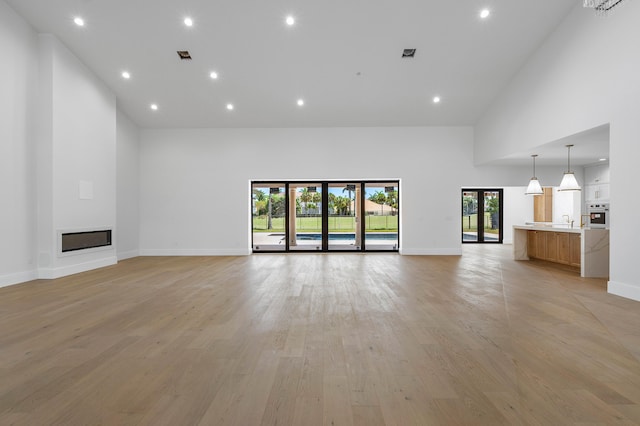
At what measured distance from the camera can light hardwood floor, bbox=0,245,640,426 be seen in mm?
1792

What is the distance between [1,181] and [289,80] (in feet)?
16.9

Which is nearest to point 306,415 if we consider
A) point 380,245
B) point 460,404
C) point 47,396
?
point 460,404

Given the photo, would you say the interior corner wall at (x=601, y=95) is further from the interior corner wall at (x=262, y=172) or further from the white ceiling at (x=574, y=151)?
the interior corner wall at (x=262, y=172)

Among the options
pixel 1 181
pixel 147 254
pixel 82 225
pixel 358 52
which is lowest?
pixel 147 254

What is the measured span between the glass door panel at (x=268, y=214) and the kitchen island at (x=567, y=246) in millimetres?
5840

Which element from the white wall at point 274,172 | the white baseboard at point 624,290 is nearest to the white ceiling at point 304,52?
the white wall at point 274,172

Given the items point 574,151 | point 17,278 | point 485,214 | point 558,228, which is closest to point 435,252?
point 558,228

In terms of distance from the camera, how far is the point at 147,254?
890cm

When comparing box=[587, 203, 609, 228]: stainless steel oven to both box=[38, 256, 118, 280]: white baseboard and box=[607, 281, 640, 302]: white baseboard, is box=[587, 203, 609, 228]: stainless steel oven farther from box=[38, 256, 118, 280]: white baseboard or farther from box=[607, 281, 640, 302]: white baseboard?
box=[38, 256, 118, 280]: white baseboard

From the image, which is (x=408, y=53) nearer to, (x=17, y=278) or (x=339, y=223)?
(x=339, y=223)

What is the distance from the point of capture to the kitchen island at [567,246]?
574cm

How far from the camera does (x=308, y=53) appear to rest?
6238 mm

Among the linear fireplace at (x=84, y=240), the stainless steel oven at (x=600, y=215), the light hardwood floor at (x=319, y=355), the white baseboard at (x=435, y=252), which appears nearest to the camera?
the light hardwood floor at (x=319, y=355)

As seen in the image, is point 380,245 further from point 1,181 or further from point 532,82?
point 1,181
